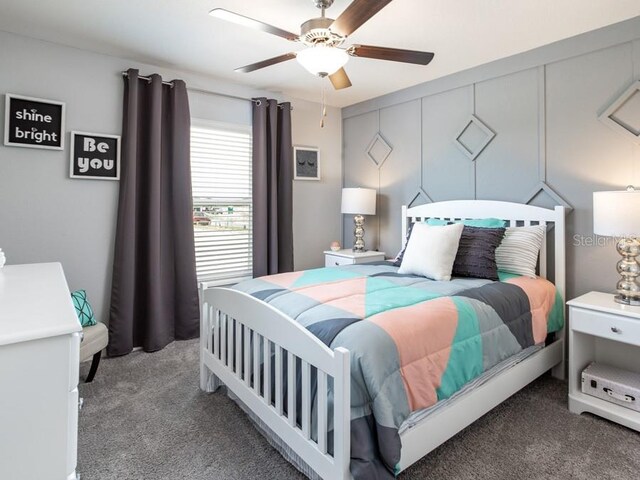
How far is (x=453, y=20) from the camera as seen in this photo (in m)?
2.46

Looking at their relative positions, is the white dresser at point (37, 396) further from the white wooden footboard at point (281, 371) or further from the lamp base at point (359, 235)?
the lamp base at point (359, 235)

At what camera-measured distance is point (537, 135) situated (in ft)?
9.62

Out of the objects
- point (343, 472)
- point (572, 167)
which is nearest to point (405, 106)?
point (572, 167)

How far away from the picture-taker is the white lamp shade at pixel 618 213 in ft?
6.88

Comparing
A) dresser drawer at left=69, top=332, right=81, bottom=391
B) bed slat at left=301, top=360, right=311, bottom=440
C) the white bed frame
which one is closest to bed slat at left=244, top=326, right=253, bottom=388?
the white bed frame

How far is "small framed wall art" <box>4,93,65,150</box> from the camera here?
106 inches

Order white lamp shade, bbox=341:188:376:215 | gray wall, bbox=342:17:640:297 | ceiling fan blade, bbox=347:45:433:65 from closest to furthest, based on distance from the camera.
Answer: ceiling fan blade, bbox=347:45:433:65
gray wall, bbox=342:17:640:297
white lamp shade, bbox=341:188:376:215

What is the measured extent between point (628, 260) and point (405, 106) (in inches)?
95.4

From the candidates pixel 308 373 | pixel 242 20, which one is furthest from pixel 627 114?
pixel 308 373

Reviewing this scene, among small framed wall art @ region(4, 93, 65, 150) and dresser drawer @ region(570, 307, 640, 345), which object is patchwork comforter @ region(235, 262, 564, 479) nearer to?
dresser drawer @ region(570, 307, 640, 345)

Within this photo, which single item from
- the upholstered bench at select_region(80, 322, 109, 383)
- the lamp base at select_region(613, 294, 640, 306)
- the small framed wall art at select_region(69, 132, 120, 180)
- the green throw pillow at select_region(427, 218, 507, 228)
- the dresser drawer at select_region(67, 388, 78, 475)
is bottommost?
the upholstered bench at select_region(80, 322, 109, 383)

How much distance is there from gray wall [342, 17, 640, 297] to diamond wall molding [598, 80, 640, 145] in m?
0.03

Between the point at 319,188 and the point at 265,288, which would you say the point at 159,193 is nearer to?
the point at 265,288

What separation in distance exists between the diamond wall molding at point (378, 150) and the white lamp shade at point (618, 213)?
2.20m
